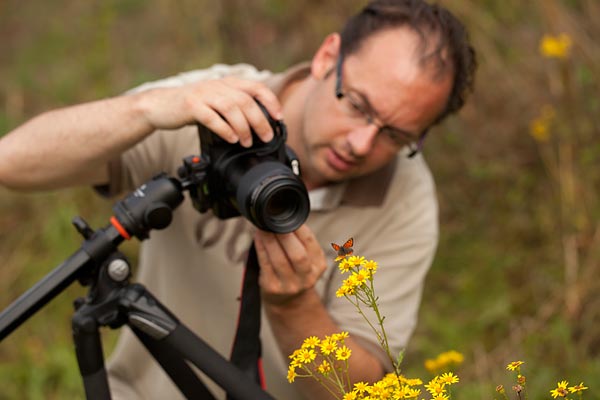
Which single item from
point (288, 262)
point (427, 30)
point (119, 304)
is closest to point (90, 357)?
point (119, 304)

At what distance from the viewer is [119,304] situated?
1.40 meters

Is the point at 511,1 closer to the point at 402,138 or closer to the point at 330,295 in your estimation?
the point at 402,138

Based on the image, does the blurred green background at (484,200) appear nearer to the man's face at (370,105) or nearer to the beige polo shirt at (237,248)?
the beige polo shirt at (237,248)

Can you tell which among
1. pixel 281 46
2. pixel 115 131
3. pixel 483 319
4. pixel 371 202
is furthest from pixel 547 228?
pixel 115 131

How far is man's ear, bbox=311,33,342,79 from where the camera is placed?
190cm

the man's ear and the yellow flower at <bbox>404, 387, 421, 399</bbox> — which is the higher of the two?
the man's ear

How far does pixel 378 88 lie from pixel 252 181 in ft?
1.71

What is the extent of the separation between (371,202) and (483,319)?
1070 millimetres

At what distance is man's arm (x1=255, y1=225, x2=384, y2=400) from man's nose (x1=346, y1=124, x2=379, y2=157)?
32 centimetres

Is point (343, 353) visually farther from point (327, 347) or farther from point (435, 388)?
point (435, 388)

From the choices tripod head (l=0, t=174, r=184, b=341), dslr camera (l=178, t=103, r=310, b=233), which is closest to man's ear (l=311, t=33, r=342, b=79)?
dslr camera (l=178, t=103, r=310, b=233)

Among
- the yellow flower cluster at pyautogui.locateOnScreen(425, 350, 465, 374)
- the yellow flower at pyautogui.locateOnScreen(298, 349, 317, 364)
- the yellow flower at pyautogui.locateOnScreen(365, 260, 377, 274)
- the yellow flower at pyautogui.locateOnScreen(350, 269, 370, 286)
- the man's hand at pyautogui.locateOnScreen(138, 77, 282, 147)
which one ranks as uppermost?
the man's hand at pyautogui.locateOnScreen(138, 77, 282, 147)

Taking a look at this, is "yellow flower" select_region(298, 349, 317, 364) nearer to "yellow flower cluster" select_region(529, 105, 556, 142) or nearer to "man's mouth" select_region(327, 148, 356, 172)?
"man's mouth" select_region(327, 148, 356, 172)

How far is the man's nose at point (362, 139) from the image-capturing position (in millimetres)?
1754
